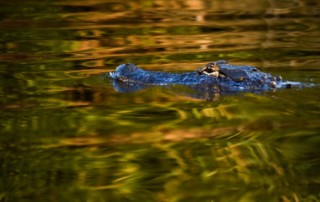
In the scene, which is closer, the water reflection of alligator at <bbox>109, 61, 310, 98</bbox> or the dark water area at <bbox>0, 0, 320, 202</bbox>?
the dark water area at <bbox>0, 0, 320, 202</bbox>

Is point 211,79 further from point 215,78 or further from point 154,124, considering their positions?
point 154,124

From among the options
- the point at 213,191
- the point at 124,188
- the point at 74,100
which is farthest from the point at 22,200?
the point at 74,100

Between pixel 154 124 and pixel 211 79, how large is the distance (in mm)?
1217

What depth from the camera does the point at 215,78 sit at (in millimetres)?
5641

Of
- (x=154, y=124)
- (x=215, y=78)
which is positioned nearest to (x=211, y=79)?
(x=215, y=78)

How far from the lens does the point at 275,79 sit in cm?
552

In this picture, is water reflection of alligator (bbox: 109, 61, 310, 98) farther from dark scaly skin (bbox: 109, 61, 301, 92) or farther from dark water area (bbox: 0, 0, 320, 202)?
dark water area (bbox: 0, 0, 320, 202)

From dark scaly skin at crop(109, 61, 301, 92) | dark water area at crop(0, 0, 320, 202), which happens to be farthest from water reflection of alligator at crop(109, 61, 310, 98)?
dark water area at crop(0, 0, 320, 202)

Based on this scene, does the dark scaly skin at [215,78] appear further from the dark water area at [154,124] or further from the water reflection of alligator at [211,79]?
the dark water area at [154,124]

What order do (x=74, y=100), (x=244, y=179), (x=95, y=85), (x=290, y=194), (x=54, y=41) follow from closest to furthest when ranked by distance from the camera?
(x=290, y=194)
(x=244, y=179)
(x=74, y=100)
(x=95, y=85)
(x=54, y=41)

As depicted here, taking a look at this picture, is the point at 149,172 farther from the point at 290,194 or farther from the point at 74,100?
the point at 74,100

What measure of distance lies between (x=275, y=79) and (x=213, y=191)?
240 centimetres

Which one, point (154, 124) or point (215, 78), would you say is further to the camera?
point (215, 78)

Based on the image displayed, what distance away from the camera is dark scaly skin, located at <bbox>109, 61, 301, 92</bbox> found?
216 inches
